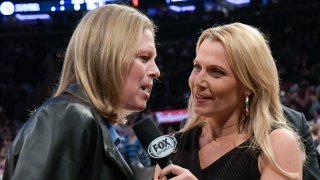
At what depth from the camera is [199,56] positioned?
1.99 m

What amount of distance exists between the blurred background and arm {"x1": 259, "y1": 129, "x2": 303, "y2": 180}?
8730mm

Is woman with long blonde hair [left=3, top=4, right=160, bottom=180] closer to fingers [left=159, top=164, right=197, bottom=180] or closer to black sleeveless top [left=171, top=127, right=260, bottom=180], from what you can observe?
fingers [left=159, top=164, right=197, bottom=180]

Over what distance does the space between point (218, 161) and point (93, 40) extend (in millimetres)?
765

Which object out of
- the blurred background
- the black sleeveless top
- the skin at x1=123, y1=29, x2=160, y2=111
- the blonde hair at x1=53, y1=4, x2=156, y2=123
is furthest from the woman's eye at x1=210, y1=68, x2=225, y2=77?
the blurred background

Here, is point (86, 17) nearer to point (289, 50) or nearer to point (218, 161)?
point (218, 161)

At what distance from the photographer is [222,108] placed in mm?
→ 1931

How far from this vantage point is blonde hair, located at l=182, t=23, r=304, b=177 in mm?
1887

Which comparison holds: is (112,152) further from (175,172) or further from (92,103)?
(175,172)

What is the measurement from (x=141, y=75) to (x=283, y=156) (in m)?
0.62

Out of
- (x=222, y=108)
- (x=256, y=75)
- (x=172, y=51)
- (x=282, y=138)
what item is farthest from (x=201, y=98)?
(x=172, y=51)

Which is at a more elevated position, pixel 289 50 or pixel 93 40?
pixel 93 40

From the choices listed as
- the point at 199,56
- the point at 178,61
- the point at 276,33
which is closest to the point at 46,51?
the point at 178,61

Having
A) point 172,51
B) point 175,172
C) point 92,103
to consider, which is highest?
point 92,103

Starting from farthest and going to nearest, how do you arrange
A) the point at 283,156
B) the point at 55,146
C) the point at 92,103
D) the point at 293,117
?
the point at 293,117, the point at 283,156, the point at 92,103, the point at 55,146
